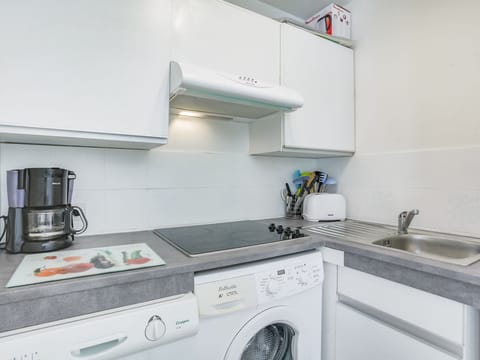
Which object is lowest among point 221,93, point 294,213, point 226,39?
point 294,213

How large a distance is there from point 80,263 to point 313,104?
1.36 meters

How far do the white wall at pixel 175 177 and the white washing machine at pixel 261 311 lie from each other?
60cm

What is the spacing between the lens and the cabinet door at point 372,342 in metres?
0.92

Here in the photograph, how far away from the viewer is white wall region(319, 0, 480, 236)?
4.09 ft

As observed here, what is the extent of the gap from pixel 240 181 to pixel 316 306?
81 cm

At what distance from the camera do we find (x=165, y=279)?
84cm

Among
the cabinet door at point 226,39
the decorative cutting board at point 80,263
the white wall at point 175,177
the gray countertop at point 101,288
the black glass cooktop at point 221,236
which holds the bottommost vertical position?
the gray countertop at point 101,288

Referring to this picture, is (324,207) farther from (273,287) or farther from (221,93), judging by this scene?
(221,93)

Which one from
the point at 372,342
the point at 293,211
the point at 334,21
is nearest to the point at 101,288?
the point at 372,342

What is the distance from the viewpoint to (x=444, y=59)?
133 centimetres

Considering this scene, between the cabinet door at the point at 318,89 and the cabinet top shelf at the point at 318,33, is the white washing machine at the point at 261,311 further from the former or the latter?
the cabinet top shelf at the point at 318,33

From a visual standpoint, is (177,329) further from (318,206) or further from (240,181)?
(318,206)

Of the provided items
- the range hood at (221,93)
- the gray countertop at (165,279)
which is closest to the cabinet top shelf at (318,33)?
the range hood at (221,93)

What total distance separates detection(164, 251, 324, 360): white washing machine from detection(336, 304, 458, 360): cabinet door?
0.10 meters
